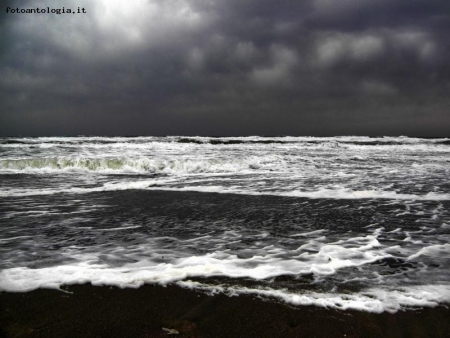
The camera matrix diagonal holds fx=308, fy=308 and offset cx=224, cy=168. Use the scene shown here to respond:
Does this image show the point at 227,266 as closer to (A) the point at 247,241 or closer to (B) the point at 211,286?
(B) the point at 211,286

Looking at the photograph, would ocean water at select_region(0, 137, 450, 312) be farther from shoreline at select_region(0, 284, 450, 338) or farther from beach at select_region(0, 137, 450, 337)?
shoreline at select_region(0, 284, 450, 338)

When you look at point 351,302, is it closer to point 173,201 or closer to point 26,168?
point 173,201

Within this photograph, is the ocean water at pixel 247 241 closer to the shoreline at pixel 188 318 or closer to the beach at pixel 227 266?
the beach at pixel 227 266

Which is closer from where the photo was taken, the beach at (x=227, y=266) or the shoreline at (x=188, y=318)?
the shoreline at (x=188, y=318)

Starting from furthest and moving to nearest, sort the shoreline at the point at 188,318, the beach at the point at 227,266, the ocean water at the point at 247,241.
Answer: the ocean water at the point at 247,241 → the beach at the point at 227,266 → the shoreline at the point at 188,318

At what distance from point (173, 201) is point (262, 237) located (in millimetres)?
3298


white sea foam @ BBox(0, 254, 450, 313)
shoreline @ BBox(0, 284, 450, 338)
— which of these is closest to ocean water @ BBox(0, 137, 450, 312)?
white sea foam @ BBox(0, 254, 450, 313)

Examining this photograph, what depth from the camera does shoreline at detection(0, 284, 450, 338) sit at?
216 centimetres

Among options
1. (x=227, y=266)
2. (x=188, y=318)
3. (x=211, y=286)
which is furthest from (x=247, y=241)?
(x=188, y=318)

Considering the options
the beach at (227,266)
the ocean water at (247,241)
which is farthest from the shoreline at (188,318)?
the ocean water at (247,241)

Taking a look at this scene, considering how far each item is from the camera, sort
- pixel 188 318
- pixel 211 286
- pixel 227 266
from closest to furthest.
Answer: pixel 188 318 → pixel 211 286 → pixel 227 266

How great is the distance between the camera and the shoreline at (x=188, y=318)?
2156 mm

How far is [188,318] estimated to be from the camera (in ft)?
7.67

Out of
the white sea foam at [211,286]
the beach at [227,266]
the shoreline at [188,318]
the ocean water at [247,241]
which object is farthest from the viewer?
the ocean water at [247,241]
